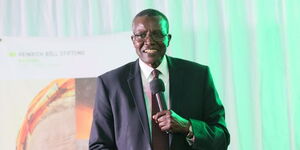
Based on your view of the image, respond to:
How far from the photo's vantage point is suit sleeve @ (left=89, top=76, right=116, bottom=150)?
4.84 feet

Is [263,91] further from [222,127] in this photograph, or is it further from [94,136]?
[94,136]

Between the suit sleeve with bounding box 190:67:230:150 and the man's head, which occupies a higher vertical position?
the man's head

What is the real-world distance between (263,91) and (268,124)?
21 centimetres

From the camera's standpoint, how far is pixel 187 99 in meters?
1.45

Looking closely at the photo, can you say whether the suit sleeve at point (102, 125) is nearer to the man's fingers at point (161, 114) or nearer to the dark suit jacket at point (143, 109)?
the dark suit jacket at point (143, 109)

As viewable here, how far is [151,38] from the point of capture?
1.45 m

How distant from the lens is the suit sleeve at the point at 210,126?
1327mm

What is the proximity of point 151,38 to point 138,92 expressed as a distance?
21cm

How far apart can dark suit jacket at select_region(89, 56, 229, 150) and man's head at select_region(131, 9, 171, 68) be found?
9 centimetres

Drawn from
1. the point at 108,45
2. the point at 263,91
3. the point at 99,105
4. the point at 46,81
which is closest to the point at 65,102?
the point at 46,81

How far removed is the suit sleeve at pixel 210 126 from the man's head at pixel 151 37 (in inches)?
8.8

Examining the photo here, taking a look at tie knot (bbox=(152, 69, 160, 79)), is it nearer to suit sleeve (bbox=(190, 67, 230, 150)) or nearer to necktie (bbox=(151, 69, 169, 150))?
necktie (bbox=(151, 69, 169, 150))

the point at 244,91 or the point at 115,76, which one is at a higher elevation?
the point at 115,76

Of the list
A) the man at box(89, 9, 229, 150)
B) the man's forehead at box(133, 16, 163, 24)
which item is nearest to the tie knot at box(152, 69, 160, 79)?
the man at box(89, 9, 229, 150)
